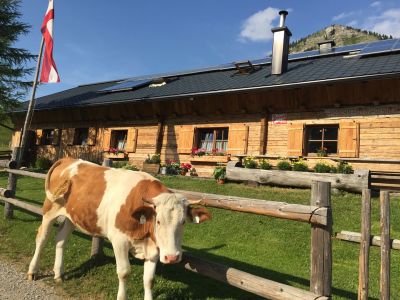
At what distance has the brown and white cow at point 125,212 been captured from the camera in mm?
3633

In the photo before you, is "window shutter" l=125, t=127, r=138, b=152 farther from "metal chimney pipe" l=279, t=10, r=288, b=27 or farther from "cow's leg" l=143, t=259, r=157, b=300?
"cow's leg" l=143, t=259, r=157, b=300

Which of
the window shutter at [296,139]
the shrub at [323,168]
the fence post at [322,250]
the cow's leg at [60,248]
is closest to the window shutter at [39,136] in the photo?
the window shutter at [296,139]

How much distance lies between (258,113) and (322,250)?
452 inches

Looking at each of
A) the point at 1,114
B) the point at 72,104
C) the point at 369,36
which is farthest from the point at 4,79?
the point at 369,36

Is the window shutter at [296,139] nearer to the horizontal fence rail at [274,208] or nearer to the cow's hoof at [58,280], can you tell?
the horizontal fence rail at [274,208]

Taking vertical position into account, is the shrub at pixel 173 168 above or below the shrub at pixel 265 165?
below

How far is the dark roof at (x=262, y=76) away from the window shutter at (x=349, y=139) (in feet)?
5.22

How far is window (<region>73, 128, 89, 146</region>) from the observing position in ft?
68.0

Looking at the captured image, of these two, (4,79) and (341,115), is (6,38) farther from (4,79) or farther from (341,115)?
(341,115)

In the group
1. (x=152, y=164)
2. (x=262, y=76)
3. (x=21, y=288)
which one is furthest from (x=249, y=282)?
(x=262, y=76)

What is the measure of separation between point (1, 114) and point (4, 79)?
73.1 inches

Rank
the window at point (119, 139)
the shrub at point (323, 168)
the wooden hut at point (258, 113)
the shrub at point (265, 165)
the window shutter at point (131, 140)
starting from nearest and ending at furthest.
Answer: the shrub at point (323, 168), the wooden hut at point (258, 113), the shrub at point (265, 165), the window shutter at point (131, 140), the window at point (119, 139)

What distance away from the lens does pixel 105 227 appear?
4.25 metres

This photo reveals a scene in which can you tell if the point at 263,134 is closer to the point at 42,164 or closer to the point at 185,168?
the point at 185,168
